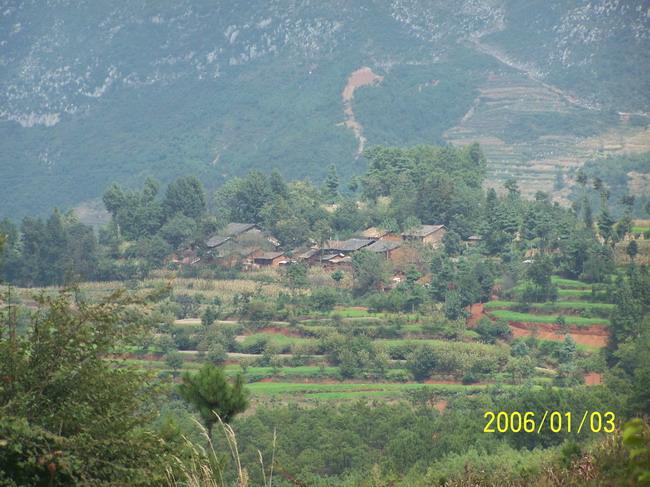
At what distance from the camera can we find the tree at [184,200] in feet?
180

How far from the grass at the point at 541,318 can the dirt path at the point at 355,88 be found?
39636mm

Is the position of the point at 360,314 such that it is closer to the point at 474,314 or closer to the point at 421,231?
the point at 474,314

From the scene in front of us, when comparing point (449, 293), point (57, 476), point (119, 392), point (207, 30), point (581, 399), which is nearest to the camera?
point (57, 476)

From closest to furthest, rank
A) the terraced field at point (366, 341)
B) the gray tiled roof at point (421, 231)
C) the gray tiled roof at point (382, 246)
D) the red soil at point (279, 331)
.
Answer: the terraced field at point (366, 341) < the red soil at point (279, 331) < the gray tiled roof at point (382, 246) < the gray tiled roof at point (421, 231)

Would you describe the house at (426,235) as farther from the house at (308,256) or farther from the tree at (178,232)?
the tree at (178,232)

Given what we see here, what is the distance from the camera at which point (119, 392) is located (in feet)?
35.2

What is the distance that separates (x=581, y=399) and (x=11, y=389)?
2064cm

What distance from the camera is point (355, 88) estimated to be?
8719 centimetres

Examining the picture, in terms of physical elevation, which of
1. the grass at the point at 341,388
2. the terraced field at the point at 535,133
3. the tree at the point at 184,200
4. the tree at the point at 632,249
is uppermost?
the tree at the point at 184,200

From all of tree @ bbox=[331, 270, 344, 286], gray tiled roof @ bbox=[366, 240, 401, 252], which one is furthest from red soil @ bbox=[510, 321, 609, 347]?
gray tiled roof @ bbox=[366, 240, 401, 252]

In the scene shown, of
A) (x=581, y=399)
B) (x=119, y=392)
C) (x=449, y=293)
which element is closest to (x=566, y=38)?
(x=449, y=293)

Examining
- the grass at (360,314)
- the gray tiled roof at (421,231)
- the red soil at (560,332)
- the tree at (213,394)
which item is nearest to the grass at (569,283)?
the red soil at (560,332)

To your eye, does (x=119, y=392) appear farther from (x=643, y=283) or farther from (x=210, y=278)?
(x=210, y=278)

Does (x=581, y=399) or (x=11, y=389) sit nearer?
(x=11, y=389)
